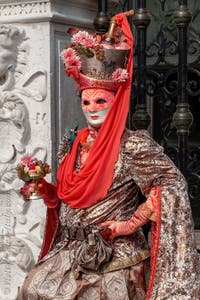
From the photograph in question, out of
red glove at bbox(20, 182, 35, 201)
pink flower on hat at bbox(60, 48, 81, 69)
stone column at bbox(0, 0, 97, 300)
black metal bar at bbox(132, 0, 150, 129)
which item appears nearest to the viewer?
pink flower on hat at bbox(60, 48, 81, 69)

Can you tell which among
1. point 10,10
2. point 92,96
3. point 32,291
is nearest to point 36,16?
point 10,10

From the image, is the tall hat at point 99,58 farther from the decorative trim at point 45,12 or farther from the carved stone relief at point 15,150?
the carved stone relief at point 15,150

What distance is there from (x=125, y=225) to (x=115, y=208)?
0.10m

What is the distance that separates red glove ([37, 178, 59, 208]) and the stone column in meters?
0.47

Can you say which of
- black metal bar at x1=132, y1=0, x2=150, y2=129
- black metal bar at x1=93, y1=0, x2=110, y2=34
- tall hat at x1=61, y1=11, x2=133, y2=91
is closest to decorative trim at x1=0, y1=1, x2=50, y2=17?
black metal bar at x1=93, y1=0, x2=110, y2=34

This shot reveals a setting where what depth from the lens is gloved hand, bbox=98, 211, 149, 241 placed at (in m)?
4.80

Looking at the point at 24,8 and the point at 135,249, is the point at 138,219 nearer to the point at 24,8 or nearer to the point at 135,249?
the point at 135,249

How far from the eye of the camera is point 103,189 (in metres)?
4.83

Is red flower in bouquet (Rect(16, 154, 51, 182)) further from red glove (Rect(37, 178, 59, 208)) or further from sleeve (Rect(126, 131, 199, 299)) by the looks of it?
sleeve (Rect(126, 131, 199, 299))

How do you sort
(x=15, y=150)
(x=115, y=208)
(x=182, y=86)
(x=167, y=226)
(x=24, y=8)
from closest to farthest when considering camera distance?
(x=167, y=226) < (x=115, y=208) < (x=182, y=86) < (x=24, y=8) < (x=15, y=150)

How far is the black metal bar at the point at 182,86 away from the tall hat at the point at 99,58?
20.2 inches

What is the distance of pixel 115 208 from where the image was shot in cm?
485

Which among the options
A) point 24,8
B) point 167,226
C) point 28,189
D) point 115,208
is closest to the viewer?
point 167,226

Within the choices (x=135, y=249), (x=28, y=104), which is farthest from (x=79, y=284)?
(x=28, y=104)
